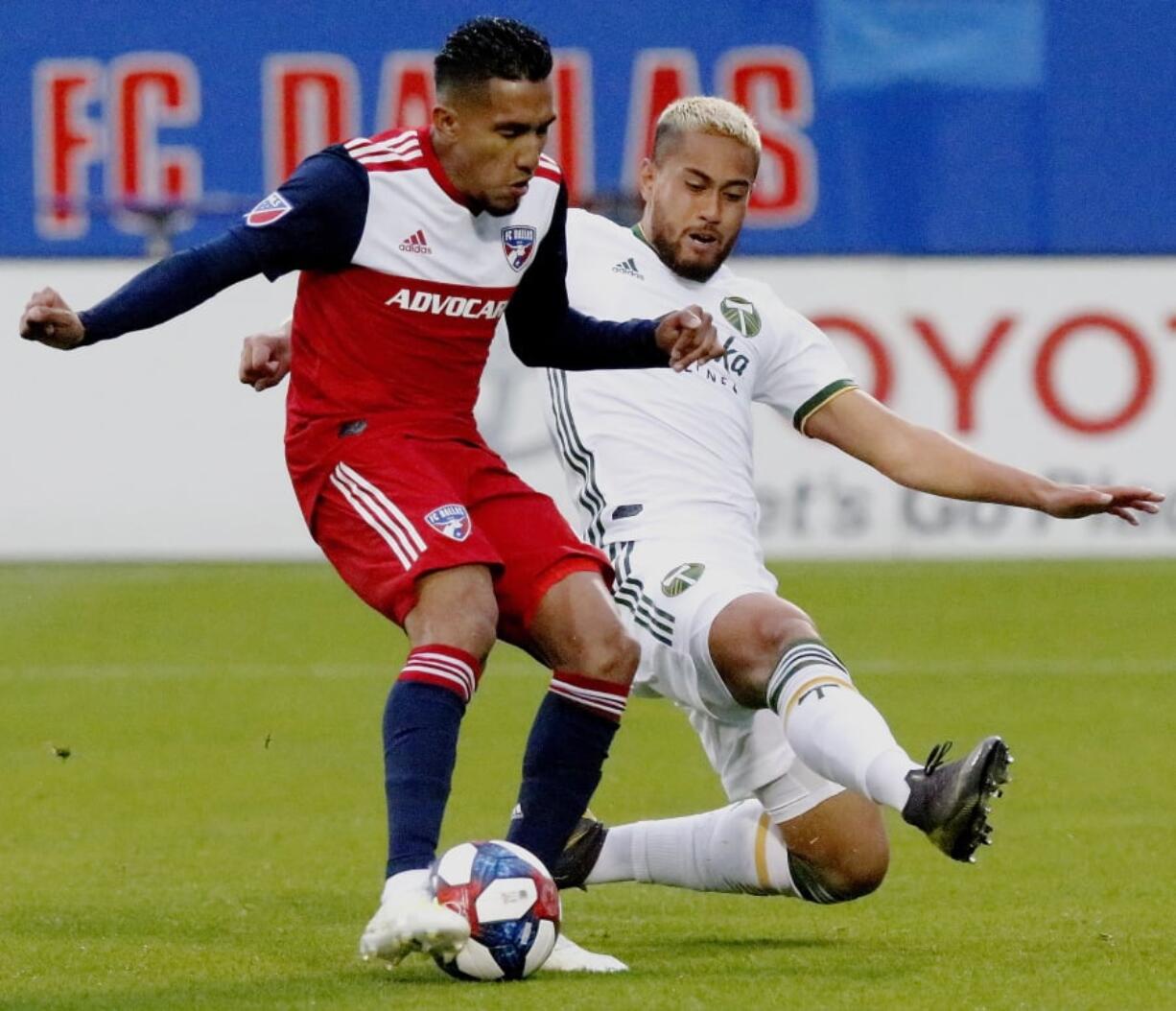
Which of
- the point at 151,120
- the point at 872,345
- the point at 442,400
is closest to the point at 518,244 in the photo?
the point at 442,400

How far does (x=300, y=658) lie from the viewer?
10859mm

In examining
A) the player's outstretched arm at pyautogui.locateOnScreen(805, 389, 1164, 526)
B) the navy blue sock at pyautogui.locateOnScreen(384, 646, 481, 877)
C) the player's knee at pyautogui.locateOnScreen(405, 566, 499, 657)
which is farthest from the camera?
the player's outstretched arm at pyautogui.locateOnScreen(805, 389, 1164, 526)

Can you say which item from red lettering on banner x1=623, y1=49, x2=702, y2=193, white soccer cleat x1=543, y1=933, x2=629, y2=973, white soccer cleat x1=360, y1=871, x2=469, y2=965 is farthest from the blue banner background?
→ white soccer cleat x1=360, y1=871, x2=469, y2=965

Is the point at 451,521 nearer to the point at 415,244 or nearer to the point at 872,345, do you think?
the point at 415,244

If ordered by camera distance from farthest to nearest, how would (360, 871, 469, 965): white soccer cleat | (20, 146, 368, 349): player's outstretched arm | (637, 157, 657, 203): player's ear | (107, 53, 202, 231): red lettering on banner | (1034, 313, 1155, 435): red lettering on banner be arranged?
(107, 53, 202, 231): red lettering on banner → (1034, 313, 1155, 435): red lettering on banner → (637, 157, 657, 203): player's ear → (20, 146, 368, 349): player's outstretched arm → (360, 871, 469, 965): white soccer cleat

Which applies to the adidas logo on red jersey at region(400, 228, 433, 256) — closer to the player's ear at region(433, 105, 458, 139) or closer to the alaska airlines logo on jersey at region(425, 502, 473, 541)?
the player's ear at region(433, 105, 458, 139)

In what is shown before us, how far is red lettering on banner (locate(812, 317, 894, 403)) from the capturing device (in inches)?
561

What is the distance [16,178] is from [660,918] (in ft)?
48.9

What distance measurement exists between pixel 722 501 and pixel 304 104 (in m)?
14.3

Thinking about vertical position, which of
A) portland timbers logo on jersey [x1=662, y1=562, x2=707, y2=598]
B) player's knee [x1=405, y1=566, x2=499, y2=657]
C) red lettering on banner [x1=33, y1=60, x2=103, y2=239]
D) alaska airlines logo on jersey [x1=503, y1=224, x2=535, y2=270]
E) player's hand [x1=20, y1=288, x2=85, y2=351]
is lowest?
red lettering on banner [x1=33, y1=60, x2=103, y2=239]

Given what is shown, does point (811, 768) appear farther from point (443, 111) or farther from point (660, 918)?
point (443, 111)

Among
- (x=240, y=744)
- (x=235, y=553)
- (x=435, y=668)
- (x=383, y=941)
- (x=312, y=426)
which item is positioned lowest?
(x=235, y=553)

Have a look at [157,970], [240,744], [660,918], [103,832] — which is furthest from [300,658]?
[157,970]

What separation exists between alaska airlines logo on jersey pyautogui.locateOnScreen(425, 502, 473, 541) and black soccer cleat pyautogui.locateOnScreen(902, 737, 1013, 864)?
103cm
